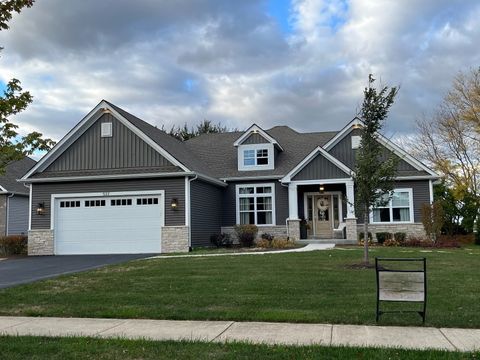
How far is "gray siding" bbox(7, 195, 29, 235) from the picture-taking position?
28672 mm

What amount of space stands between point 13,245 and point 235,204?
1088 cm

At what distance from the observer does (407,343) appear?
6.45 meters

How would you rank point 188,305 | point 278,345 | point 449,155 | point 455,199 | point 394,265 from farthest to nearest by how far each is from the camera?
point 449,155, point 455,199, point 394,265, point 188,305, point 278,345

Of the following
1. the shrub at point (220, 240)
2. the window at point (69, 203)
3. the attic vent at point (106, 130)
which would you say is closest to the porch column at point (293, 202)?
the shrub at point (220, 240)

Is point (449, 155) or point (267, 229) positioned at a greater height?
point (449, 155)

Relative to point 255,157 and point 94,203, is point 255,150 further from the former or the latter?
point 94,203

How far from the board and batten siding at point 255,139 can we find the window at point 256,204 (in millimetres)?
2452

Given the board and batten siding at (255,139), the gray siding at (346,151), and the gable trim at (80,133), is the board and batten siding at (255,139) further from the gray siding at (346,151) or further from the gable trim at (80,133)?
the gable trim at (80,133)

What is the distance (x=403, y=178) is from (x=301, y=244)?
232 inches

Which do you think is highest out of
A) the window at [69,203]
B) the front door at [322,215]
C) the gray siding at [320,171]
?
the gray siding at [320,171]

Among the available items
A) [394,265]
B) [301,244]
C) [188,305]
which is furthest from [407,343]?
[301,244]

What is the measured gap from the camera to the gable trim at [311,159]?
23433 mm

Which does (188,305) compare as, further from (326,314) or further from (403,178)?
(403,178)

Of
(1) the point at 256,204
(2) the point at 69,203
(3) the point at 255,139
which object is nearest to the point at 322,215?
(1) the point at 256,204
